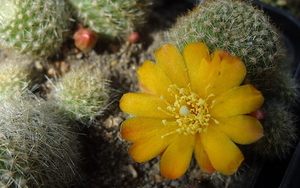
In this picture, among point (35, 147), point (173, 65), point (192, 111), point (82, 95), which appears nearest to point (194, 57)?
point (173, 65)

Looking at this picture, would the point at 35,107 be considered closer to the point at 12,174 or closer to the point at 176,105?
the point at 12,174

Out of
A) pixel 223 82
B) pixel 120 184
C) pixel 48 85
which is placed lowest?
pixel 120 184

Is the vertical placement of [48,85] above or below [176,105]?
below

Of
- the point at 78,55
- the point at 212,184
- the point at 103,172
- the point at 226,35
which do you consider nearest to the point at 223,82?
the point at 226,35

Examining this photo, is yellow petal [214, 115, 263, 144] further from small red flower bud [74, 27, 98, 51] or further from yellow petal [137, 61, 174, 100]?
small red flower bud [74, 27, 98, 51]

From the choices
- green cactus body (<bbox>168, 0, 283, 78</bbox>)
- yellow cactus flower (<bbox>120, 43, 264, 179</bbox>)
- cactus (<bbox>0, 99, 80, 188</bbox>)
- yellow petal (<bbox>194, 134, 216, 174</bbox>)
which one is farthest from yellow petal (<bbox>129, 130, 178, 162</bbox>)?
green cactus body (<bbox>168, 0, 283, 78</bbox>)

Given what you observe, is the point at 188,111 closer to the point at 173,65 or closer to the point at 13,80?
the point at 173,65

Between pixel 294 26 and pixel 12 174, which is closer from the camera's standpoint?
pixel 12 174
